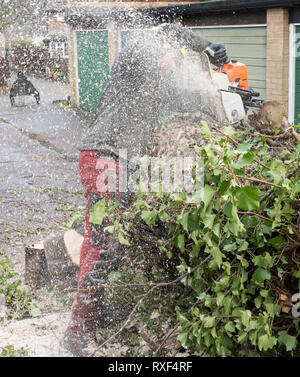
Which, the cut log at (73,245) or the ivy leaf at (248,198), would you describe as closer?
the ivy leaf at (248,198)

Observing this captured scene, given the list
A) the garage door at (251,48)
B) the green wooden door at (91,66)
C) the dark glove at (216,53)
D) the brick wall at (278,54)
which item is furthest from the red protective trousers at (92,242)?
the green wooden door at (91,66)

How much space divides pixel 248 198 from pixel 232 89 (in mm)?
2904

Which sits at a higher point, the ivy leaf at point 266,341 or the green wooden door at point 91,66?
the green wooden door at point 91,66

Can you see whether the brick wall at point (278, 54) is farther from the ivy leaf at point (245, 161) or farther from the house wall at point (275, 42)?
the ivy leaf at point (245, 161)

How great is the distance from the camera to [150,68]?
3.96 meters

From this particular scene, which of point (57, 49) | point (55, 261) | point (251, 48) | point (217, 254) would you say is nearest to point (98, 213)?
point (217, 254)

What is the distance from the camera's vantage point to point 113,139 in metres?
3.80

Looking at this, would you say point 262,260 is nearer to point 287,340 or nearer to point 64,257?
point 287,340

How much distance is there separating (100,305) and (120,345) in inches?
12.1

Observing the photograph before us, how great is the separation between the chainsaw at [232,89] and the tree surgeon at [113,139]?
0.34 metres

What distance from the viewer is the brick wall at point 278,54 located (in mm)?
8812

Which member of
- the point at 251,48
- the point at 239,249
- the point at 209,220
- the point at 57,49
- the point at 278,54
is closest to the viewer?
the point at 209,220
